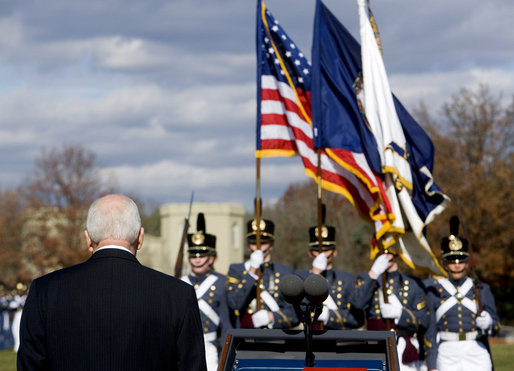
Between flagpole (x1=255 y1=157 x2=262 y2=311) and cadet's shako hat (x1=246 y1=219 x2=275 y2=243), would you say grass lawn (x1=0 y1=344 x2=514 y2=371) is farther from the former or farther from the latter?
flagpole (x1=255 y1=157 x2=262 y2=311)

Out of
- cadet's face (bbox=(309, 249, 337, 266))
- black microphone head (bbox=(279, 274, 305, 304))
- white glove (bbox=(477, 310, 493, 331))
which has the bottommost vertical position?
white glove (bbox=(477, 310, 493, 331))

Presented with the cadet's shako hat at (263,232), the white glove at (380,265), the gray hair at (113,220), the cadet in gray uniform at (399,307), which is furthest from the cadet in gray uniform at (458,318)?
the gray hair at (113,220)

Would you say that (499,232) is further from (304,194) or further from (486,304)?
(486,304)

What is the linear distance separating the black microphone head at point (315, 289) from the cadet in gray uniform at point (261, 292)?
3.81 meters

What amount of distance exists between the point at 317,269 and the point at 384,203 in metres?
0.93

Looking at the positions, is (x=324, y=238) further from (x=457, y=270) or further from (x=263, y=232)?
(x=457, y=270)

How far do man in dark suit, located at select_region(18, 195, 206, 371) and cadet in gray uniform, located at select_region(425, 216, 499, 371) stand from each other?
5.81 m

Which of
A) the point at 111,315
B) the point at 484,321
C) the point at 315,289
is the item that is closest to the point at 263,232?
the point at 484,321

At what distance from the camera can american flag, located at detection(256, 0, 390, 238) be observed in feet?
31.0

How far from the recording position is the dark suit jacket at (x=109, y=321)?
13.1ft

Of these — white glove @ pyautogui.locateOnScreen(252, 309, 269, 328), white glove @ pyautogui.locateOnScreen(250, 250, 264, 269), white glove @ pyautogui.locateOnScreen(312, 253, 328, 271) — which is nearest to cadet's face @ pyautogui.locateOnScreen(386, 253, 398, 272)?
white glove @ pyautogui.locateOnScreen(312, 253, 328, 271)

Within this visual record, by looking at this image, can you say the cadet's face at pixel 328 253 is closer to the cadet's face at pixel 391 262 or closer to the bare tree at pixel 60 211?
the cadet's face at pixel 391 262

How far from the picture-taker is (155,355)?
13.1 feet

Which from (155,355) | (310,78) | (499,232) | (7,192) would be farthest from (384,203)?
(7,192)
